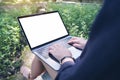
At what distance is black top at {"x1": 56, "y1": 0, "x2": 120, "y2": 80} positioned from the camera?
0.86 metres

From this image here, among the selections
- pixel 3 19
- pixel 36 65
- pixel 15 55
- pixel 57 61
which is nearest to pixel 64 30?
pixel 36 65

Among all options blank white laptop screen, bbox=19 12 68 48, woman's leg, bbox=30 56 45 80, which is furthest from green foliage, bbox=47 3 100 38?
woman's leg, bbox=30 56 45 80

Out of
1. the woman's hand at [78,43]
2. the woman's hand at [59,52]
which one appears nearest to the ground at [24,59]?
the woman's hand at [78,43]

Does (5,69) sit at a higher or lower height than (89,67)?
lower

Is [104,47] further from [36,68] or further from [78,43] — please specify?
[36,68]

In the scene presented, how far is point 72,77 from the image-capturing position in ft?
3.34

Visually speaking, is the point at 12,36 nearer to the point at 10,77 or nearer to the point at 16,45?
the point at 16,45

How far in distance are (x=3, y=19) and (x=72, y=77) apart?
2226 millimetres

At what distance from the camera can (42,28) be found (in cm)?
211

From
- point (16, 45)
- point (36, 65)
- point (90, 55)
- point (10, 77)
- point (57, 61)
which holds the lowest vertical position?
point (10, 77)

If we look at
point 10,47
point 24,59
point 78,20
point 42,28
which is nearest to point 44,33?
point 42,28

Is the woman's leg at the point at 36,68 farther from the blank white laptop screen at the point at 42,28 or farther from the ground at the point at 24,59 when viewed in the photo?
the ground at the point at 24,59

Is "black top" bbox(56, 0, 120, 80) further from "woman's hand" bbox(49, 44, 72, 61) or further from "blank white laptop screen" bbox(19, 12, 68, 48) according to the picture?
"blank white laptop screen" bbox(19, 12, 68, 48)

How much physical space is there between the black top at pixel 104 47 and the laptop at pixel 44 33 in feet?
2.30
